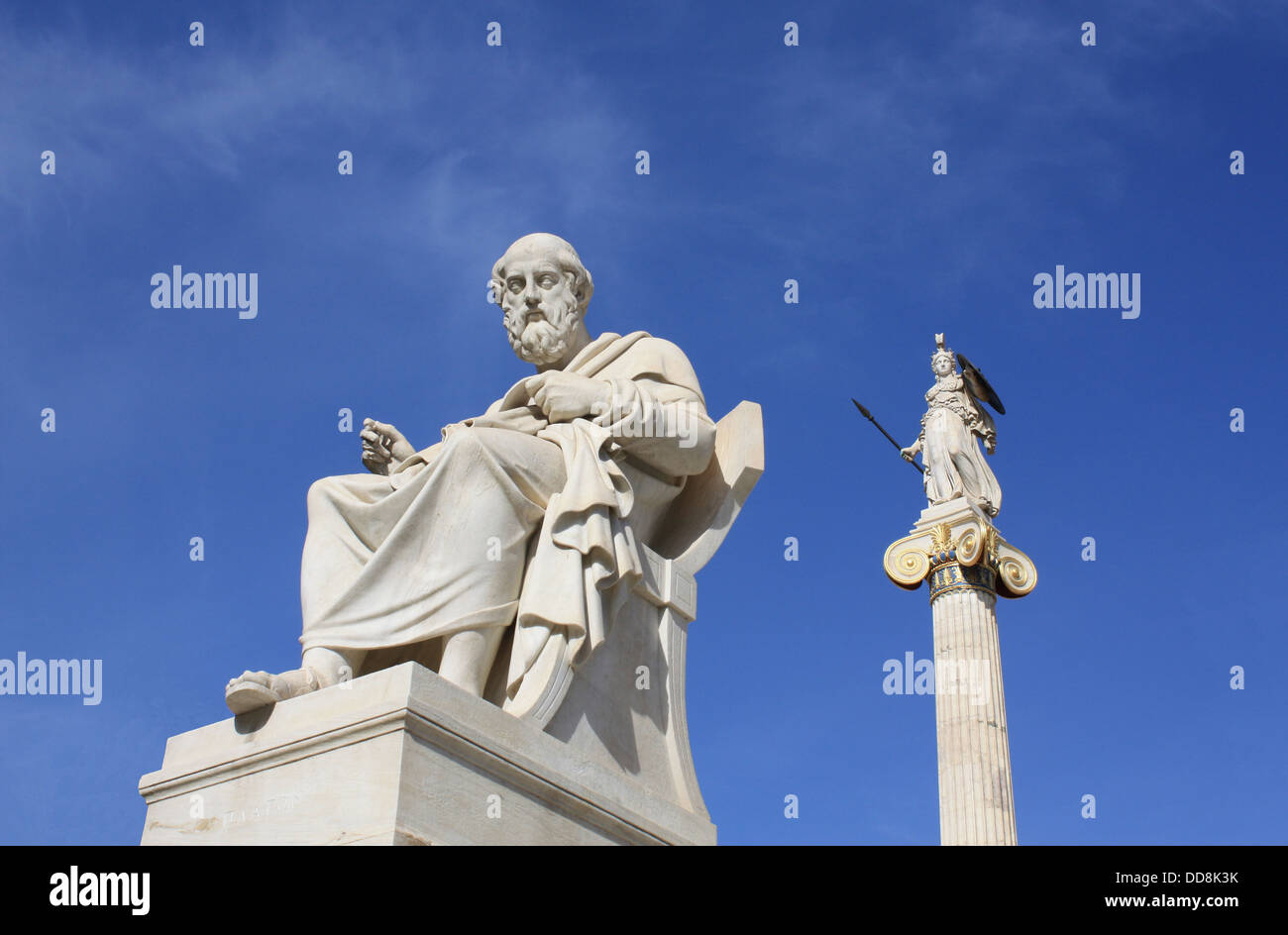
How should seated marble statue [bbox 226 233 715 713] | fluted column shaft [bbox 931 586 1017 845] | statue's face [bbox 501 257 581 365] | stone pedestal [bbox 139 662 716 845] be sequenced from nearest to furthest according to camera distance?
stone pedestal [bbox 139 662 716 845] → seated marble statue [bbox 226 233 715 713] → statue's face [bbox 501 257 581 365] → fluted column shaft [bbox 931 586 1017 845]

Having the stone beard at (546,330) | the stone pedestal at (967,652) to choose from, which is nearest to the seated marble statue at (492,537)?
the stone beard at (546,330)

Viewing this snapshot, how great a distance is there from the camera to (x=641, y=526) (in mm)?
6730

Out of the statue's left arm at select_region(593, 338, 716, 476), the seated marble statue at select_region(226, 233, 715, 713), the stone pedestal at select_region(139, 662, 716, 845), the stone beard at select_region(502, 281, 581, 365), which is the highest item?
the stone beard at select_region(502, 281, 581, 365)

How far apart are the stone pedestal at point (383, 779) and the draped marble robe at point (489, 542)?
0.47m

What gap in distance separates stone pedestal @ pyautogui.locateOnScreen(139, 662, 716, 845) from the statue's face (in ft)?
7.43

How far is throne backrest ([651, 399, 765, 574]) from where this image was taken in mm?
7004

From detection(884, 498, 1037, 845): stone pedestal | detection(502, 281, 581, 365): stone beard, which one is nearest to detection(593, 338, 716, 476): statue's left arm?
detection(502, 281, 581, 365): stone beard

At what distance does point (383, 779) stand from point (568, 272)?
3.08m

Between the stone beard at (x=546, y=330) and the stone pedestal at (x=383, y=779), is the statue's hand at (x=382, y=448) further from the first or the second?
the stone pedestal at (x=383, y=779)

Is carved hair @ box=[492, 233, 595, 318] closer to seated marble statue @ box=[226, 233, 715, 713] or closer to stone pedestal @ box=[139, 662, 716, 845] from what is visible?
seated marble statue @ box=[226, 233, 715, 713]

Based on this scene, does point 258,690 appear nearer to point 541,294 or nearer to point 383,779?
point 383,779

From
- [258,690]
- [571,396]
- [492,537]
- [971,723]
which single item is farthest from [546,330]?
[971,723]

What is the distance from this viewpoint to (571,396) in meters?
6.63
